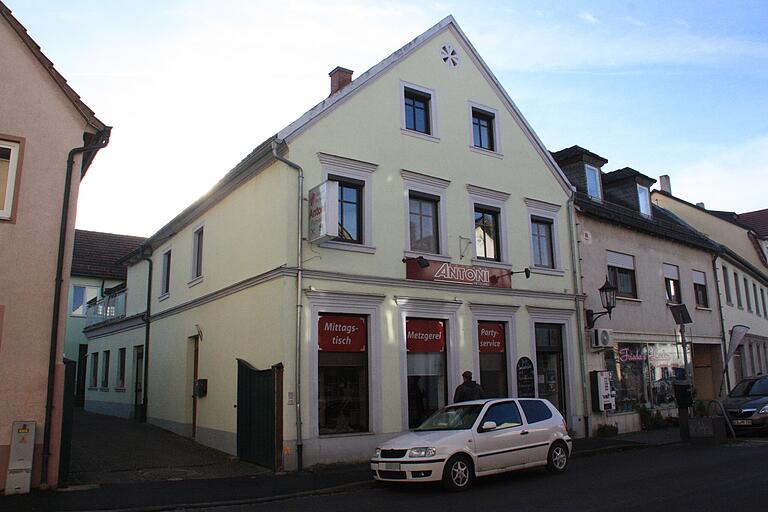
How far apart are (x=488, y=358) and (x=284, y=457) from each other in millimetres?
6222

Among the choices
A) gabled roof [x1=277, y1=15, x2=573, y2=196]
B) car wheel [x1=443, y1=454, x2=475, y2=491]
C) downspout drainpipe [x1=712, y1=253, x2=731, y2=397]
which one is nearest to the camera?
car wheel [x1=443, y1=454, x2=475, y2=491]

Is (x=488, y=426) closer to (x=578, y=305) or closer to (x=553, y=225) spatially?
(x=578, y=305)

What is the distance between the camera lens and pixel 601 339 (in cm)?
1836

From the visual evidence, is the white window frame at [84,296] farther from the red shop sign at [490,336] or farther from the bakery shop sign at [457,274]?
the red shop sign at [490,336]

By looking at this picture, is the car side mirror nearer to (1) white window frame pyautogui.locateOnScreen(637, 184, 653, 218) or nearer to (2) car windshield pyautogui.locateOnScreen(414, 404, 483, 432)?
(2) car windshield pyautogui.locateOnScreen(414, 404, 483, 432)

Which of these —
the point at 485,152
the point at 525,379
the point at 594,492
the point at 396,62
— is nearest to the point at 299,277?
the point at 396,62

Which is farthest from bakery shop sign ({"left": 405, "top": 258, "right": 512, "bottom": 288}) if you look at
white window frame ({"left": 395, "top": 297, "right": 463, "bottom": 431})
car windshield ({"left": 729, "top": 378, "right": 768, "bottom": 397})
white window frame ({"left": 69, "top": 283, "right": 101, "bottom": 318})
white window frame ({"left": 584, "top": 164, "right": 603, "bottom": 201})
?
white window frame ({"left": 69, "top": 283, "right": 101, "bottom": 318})

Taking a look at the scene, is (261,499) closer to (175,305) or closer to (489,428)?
(489,428)

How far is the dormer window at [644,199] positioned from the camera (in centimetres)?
2420

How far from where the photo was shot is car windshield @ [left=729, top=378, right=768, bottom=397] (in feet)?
63.2

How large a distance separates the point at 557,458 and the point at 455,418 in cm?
222

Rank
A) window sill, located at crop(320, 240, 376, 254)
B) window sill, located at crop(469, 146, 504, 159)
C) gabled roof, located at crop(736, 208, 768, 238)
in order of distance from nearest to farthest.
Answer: window sill, located at crop(320, 240, 376, 254) → window sill, located at crop(469, 146, 504, 159) → gabled roof, located at crop(736, 208, 768, 238)

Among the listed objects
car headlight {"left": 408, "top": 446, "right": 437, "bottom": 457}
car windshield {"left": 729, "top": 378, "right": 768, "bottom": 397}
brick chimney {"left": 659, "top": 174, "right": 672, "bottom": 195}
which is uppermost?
brick chimney {"left": 659, "top": 174, "right": 672, "bottom": 195}

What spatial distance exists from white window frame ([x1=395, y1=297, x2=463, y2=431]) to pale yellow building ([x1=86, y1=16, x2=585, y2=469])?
0.11 feet
